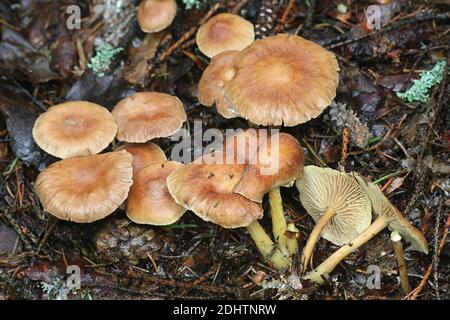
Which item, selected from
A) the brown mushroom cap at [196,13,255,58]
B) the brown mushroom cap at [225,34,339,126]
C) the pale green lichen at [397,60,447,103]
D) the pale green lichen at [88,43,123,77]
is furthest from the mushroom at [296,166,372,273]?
the pale green lichen at [88,43,123,77]

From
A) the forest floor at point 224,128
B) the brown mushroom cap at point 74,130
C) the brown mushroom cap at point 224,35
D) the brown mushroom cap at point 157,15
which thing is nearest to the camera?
the forest floor at point 224,128

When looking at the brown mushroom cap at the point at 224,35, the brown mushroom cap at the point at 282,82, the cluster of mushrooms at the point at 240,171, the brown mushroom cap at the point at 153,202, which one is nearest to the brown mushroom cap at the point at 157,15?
the brown mushroom cap at the point at 224,35

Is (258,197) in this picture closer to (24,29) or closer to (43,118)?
(43,118)

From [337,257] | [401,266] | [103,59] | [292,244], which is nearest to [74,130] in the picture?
[103,59]

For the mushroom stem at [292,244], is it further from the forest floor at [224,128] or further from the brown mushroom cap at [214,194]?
the brown mushroom cap at [214,194]

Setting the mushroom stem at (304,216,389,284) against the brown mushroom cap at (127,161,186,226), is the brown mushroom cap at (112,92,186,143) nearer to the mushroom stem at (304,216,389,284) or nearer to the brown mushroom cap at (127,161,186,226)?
the brown mushroom cap at (127,161,186,226)

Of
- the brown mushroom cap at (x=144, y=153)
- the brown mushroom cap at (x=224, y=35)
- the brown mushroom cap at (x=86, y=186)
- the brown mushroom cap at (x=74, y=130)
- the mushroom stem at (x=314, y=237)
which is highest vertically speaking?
the brown mushroom cap at (x=224, y=35)

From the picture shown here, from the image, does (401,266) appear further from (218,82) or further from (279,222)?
(218,82)
